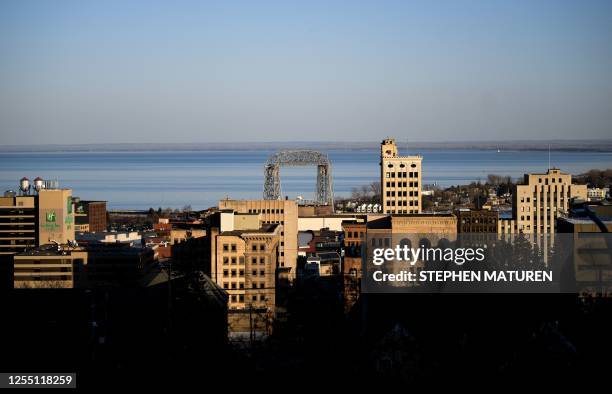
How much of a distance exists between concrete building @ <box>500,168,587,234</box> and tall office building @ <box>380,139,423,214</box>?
3.54 meters

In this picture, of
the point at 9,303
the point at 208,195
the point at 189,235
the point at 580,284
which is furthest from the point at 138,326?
the point at 208,195

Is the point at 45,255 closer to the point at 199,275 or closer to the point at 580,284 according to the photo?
the point at 199,275

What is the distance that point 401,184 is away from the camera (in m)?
38.8

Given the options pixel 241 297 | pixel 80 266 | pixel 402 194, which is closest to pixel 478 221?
pixel 402 194

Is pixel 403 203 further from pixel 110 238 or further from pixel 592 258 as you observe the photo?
pixel 592 258

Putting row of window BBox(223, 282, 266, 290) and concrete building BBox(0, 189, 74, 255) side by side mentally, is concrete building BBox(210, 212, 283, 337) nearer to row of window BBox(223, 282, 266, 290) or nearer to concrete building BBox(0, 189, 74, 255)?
row of window BBox(223, 282, 266, 290)

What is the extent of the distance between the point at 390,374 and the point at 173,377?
2627 mm

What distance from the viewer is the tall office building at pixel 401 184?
38.2 metres

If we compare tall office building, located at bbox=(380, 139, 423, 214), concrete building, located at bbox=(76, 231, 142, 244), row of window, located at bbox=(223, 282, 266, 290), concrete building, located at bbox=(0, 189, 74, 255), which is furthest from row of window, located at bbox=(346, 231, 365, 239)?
concrete building, located at bbox=(0, 189, 74, 255)

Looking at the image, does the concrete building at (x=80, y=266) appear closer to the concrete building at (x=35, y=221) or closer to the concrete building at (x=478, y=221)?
the concrete building at (x=35, y=221)

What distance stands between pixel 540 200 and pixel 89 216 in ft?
57.7

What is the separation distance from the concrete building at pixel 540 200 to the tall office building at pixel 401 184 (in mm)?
3539

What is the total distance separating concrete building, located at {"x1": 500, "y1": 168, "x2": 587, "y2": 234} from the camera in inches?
1574

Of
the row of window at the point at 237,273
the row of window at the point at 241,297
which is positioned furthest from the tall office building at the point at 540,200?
the row of window at the point at 241,297
